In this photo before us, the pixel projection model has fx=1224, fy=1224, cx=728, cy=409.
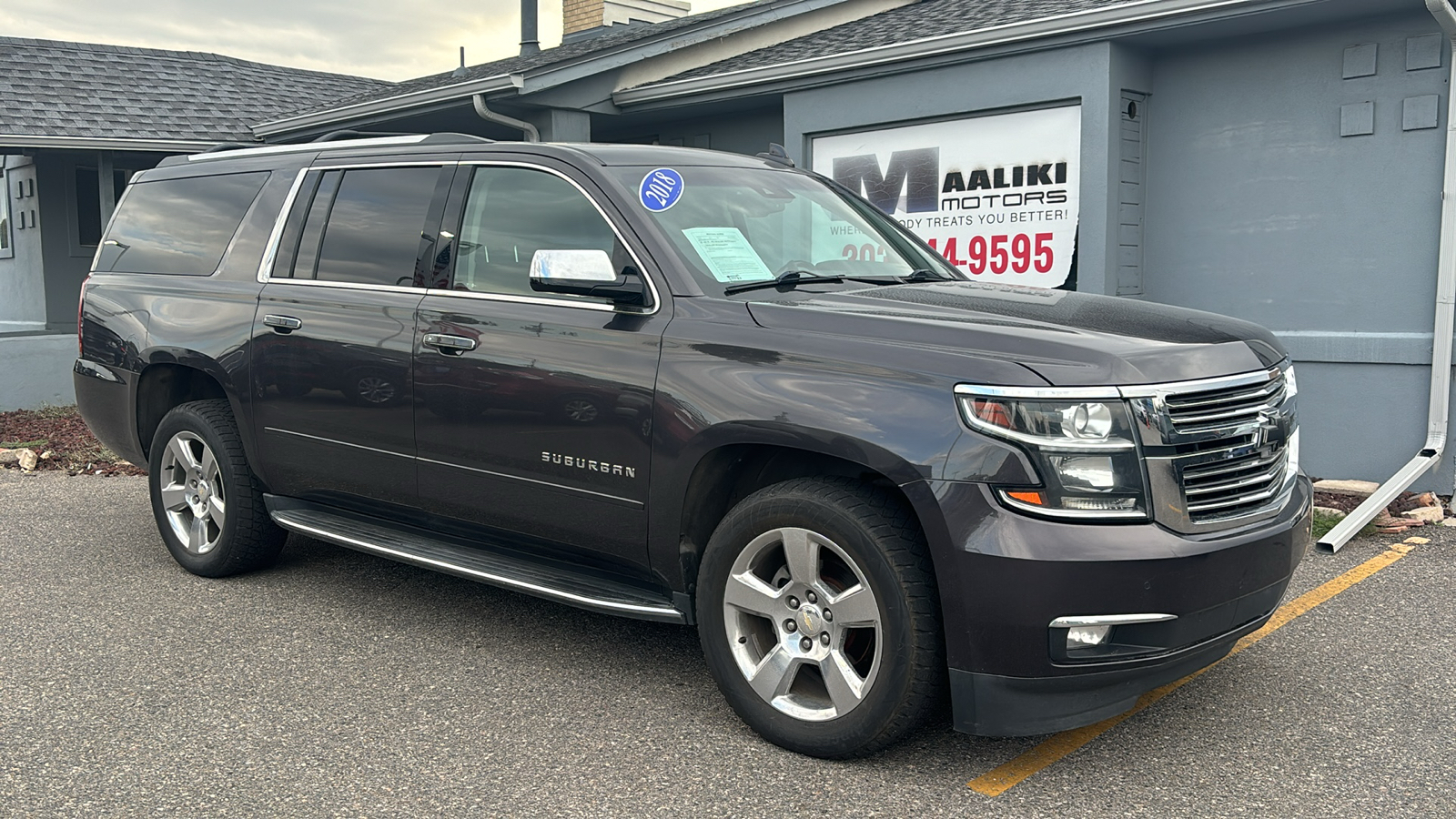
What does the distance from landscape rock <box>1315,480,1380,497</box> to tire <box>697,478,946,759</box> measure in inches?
203

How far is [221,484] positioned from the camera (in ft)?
18.7

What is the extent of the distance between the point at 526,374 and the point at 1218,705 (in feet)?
8.69

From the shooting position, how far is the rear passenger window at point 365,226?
4.95m

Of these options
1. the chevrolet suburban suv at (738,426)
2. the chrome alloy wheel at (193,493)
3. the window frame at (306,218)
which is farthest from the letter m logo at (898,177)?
the chrome alloy wheel at (193,493)

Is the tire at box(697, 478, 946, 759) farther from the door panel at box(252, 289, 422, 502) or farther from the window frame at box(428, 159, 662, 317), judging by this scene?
the door panel at box(252, 289, 422, 502)

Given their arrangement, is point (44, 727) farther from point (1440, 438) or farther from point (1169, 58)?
point (1169, 58)

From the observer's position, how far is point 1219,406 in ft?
11.6

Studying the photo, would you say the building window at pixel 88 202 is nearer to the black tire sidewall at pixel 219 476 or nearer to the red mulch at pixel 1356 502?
the black tire sidewall at pixel 219 476

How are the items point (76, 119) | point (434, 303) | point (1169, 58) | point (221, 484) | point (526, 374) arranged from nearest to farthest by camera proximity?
point (526, 374) < point (434, 303) < point (221, 484) < point (1169, 58) < point (76, 119)

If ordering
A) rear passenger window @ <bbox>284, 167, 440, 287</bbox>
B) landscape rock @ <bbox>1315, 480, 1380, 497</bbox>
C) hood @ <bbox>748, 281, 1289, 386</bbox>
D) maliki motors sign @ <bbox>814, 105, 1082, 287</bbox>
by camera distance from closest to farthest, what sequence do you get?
hood @ <bbox>748, 281, 1289, 386</bbox> < rear passenger window @ <bbox>284, 167, 440, 287</bbox> < landscape rock @ <bbox>1315, 480, 1380, 497</bbox> < maliki motors sign @ <bbox>814, 105, 1082, 287</bbox>

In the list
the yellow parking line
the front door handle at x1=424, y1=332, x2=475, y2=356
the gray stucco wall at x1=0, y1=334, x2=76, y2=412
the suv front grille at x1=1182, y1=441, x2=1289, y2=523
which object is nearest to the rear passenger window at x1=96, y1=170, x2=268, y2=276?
the front door handle at x1=424, y1=332, x2=475, y2=356

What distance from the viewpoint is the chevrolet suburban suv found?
131 inches

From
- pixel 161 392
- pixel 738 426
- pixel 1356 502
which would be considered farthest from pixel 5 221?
pixel 1356 502

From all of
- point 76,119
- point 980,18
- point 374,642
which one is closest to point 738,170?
point 374,642
